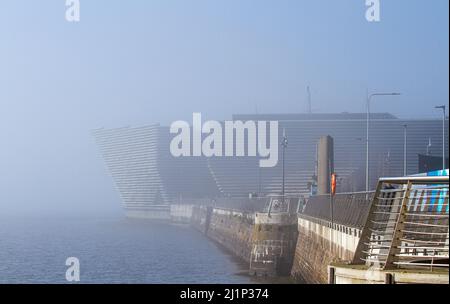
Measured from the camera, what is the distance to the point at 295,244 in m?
58.4

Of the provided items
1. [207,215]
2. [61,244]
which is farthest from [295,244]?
[207,215]

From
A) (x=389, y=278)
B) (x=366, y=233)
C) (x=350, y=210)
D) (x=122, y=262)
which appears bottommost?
(x=122, y=262)

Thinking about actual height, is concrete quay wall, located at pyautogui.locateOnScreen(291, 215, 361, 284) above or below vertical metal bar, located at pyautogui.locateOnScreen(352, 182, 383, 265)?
below

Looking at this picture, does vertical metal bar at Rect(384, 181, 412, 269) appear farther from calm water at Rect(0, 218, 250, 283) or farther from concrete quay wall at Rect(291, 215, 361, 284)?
calm water at Rect(0, 218, 250, 283)

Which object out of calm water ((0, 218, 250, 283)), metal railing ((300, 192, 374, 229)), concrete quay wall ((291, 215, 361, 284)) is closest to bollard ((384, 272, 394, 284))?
metal railing ((300, 192, 374, 229))

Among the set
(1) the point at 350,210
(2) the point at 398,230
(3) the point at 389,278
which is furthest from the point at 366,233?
(1) the point at 350,210

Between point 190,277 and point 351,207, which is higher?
point 351,207

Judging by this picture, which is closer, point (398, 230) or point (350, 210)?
point (398, 230)

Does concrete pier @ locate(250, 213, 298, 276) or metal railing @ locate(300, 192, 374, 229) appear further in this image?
concrete pier @ locate(250, 213, 298, 276)

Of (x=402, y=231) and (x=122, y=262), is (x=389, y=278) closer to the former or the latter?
(x=402, y=231)

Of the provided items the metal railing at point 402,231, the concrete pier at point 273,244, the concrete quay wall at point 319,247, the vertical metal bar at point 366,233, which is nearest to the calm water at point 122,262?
the concrete pier at point 273,244

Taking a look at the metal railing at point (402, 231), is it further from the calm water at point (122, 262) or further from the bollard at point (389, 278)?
the calm water at point (122, 262)

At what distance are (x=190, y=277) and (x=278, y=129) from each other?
13775 centimetres

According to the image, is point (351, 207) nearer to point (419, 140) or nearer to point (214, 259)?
point (214, 259)
